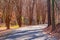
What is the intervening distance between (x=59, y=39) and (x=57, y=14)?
9580 millimetres

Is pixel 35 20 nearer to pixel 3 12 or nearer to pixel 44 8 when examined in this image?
pixel 44 8

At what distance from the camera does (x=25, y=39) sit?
12.0 meters

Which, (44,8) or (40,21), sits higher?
(44,8)

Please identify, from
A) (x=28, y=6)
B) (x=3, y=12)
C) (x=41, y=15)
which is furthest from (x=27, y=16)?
(x=3, y=12)

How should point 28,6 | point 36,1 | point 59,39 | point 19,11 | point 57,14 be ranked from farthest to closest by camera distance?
point 36,1 → point 28,6 → point 19,11 → point 57,14 → point 59,39

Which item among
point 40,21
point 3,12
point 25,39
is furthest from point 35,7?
point 25,39

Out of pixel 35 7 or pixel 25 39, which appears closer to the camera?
pixel 25 39

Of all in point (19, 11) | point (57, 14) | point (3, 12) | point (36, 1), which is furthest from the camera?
point (36, 1)

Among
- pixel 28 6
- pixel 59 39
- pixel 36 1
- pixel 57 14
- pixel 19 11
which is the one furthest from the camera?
pixel 36 1

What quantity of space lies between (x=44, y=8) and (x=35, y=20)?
4.07 meters

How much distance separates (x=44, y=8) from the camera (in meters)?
46.1

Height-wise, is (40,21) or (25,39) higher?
(25,39)

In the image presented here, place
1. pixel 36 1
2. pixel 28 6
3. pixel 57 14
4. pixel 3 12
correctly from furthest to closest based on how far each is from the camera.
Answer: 1. pixel 36 1
2. pixel 28 6
3. pixel 3 12
4. pixel 57 14

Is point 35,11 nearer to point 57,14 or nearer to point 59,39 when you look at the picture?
point 57,14
